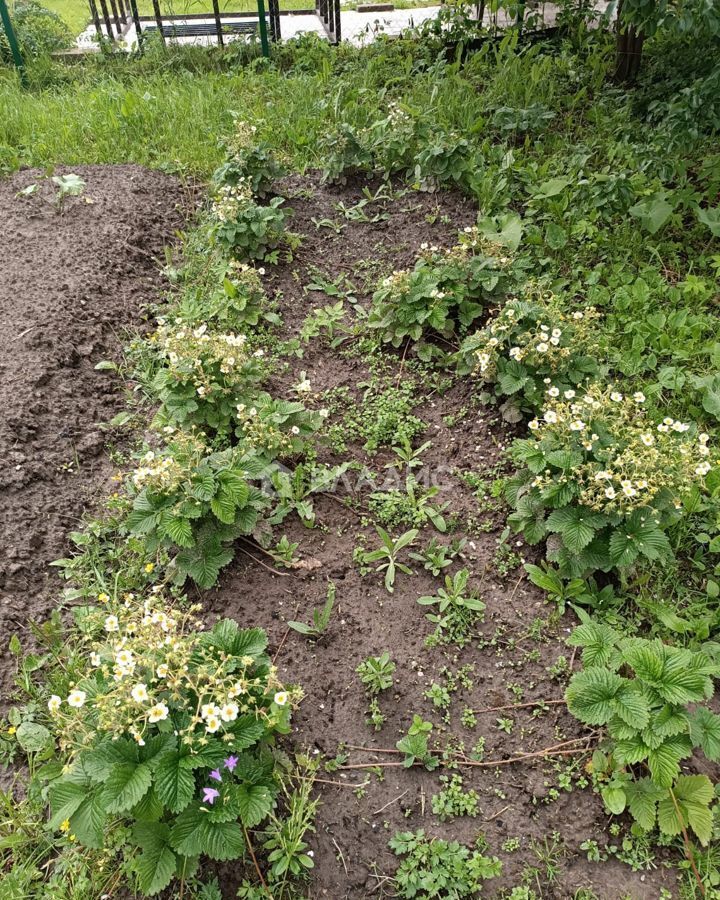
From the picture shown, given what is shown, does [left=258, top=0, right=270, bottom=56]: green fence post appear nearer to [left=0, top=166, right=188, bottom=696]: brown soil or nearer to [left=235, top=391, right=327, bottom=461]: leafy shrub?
[left=0, top=166, right=188, bottom=696]: brown soil

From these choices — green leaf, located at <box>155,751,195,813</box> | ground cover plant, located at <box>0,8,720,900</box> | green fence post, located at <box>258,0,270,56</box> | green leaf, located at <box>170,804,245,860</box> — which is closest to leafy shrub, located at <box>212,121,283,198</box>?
ground cover plant, located at <box>0,8,720,900</box>

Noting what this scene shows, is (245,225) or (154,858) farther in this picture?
(245,225)

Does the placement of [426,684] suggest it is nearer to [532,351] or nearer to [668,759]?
[668,759]

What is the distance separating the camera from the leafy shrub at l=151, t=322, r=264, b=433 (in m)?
2.97

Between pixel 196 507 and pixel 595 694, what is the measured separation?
143cm

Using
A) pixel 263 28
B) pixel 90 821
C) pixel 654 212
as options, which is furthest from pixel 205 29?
pixel 90 821

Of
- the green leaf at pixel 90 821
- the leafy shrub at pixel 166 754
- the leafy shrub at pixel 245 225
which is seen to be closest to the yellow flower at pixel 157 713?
the leafy shrub at pixel 166 754

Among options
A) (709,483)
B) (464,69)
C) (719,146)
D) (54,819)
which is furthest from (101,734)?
(464,69)

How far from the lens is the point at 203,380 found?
2967mm

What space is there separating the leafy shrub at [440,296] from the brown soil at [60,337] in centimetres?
140

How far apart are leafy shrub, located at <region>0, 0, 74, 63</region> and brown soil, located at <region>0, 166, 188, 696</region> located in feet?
8.46

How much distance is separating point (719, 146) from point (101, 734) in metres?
5.01

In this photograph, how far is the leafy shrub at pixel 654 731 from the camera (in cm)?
195

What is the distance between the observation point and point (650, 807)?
6.51 ft
